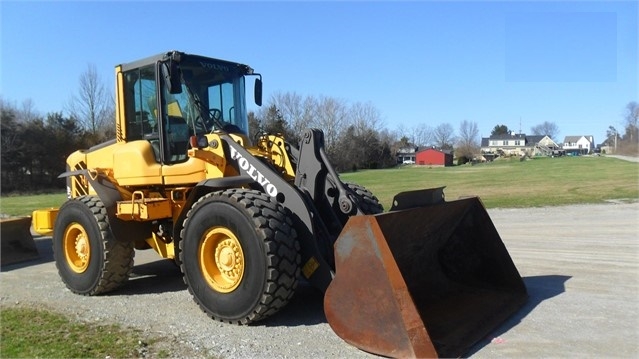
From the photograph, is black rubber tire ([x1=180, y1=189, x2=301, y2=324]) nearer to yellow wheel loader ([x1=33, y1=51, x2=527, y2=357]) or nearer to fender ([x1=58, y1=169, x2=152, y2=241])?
yellow wheel loader ([x1=33, y1=51, x2=527, y2=357])

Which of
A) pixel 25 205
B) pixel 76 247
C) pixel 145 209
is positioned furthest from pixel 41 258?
pixel 25 205

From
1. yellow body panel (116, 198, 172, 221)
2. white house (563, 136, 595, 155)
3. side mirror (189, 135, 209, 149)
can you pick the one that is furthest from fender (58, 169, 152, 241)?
white house (563, 136, 595, 155)

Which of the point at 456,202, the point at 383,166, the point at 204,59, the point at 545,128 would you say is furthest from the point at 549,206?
the point at 545,128

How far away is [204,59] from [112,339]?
359 centimetres

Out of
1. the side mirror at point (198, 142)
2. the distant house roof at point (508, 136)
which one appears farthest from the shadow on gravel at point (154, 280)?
the distant house roof at point (508, 136)

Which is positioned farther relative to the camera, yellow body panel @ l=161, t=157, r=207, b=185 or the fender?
the fender

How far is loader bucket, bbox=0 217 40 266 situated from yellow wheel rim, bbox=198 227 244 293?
6064 mm

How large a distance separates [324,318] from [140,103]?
3813mm

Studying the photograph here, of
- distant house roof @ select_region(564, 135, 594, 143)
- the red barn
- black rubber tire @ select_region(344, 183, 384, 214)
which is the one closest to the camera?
black rubber tire @ select_region(344, 183, 384, 214)

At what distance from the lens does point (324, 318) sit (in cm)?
557

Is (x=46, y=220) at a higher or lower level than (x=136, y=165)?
lower

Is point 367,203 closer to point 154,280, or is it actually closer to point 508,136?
point 154,280

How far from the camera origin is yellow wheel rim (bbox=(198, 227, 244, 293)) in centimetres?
536

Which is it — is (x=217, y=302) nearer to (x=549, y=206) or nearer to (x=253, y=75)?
(x=253, y=75)
